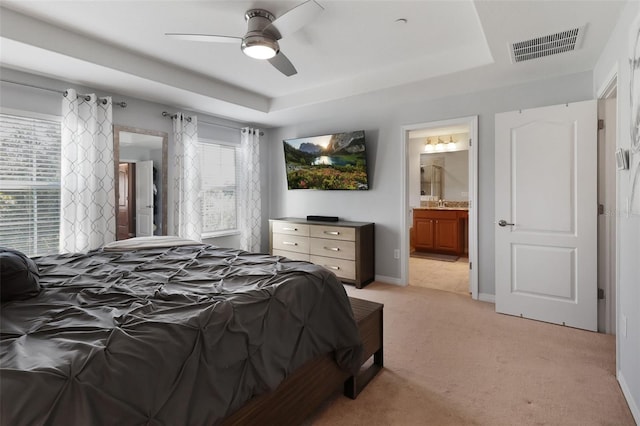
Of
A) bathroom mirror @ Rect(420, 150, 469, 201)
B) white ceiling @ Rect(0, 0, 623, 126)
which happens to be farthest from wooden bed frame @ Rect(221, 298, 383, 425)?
bathroom mirror @ Rect(420, 150, 469, 201)

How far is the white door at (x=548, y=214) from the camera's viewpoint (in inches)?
114

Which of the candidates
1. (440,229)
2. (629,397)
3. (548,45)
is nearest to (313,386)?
(629,397)

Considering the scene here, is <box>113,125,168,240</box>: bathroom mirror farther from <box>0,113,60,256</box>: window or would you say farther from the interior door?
<box>0,113,60,256</box>: window

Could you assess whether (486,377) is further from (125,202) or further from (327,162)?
(125,202)

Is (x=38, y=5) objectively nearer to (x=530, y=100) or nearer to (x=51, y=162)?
(x=51, y=162)

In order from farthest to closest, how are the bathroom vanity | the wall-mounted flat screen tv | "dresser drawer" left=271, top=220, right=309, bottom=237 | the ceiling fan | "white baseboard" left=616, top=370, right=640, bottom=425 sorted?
the bathroom vanity → "dresser drawer" left=271, top=220, right=309, bottom=237 → the wall-mounted flat screen tv → the ceiling fan → "white baseboard" left=616, top=370, right=640, bottom=425

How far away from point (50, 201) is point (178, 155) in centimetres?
143

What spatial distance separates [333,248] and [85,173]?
2.93 meters

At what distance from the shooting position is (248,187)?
5160mm

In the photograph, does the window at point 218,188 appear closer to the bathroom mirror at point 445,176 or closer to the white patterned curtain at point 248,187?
the white patterned curtain at point 248,187

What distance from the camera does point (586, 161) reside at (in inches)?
114

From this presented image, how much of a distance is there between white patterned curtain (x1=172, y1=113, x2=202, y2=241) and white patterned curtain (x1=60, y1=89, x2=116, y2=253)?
31.5 inches

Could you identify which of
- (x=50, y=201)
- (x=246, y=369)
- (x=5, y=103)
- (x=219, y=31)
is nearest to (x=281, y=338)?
(x=246, y=369)

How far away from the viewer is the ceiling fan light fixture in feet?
7.71
